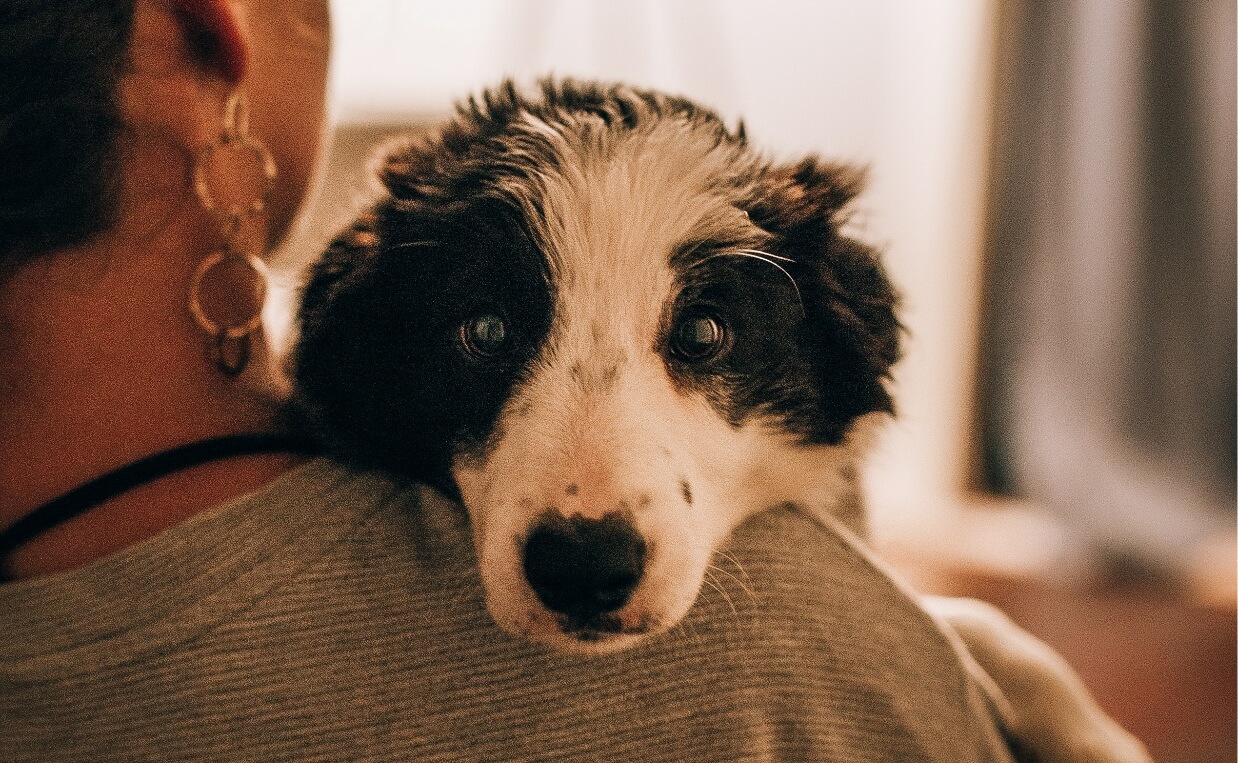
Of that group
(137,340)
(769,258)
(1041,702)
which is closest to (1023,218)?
(1041,702)

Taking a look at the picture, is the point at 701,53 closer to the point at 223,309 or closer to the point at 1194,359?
the point at 1194,359

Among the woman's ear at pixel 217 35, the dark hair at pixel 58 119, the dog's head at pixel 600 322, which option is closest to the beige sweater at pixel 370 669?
the dog's head at pixel 600 322

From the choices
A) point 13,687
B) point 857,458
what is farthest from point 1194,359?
point 13,687

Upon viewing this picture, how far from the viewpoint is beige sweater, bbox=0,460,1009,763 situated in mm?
938

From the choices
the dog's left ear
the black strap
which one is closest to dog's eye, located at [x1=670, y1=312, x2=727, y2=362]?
the dog's left ear

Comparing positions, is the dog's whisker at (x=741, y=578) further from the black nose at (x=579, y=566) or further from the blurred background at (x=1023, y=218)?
the blurred background at (x=1023, y=218)

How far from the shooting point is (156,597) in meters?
0.95

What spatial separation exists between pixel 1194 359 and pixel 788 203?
10.6 feet

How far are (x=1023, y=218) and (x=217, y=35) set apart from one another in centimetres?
397

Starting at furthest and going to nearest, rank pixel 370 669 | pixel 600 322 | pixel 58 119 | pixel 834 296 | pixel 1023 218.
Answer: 1. pixel 1023 218
2. pixel 834 296
3. pixel 600 322
4. pixel 58 119
5. pixel 370 669

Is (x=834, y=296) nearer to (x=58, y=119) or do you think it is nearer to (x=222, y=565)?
(x=222, y=565)

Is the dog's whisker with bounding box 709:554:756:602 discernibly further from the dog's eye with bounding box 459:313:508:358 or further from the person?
the dog's eye with bounding box 459:313:508:358

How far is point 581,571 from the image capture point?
1011mm

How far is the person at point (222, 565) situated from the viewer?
37.1 inches
